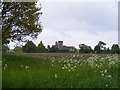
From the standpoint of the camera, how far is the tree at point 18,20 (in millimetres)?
16203

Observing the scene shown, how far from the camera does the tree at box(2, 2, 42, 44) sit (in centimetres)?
1620

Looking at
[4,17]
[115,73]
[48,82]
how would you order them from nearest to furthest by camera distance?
[48,82] → [115,73] → [4,17]

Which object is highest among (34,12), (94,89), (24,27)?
(34,12)

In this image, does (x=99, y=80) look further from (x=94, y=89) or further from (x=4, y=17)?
(x=4, y=17)

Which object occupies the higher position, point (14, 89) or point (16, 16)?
point (16, 16)

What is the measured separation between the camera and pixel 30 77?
25.7 feet

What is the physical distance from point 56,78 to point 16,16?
9383 mm

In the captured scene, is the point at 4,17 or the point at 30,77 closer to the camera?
the point at 30,77

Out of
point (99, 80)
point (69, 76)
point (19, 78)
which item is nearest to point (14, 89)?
point (19, 78)

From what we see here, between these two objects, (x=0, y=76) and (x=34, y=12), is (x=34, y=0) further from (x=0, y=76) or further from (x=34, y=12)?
(x=0, y=76)

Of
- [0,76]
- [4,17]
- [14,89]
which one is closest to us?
[14,89]

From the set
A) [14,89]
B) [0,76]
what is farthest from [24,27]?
[14,89]

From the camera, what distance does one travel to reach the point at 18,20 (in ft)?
53.6

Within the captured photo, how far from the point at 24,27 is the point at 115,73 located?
9816 millimetres
